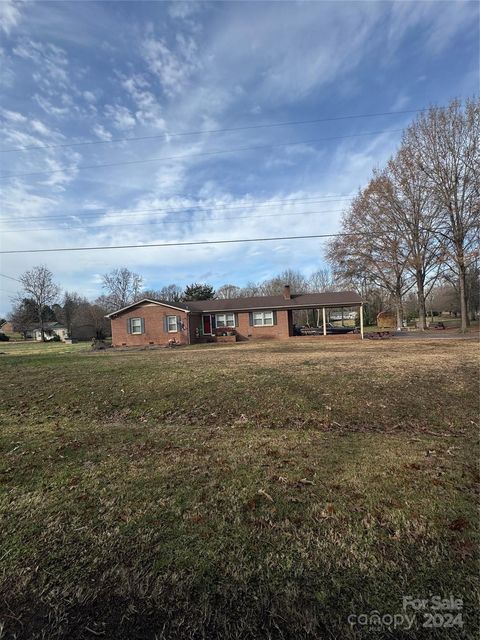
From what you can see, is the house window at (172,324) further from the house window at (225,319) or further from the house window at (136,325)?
the house window at (225,319)

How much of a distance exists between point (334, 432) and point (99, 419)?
4279 mm

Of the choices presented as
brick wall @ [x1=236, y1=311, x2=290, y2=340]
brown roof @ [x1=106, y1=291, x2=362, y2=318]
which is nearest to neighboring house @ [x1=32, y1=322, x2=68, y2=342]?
brown roof @ [x1=106, y1=291, x2=362, y2=318]

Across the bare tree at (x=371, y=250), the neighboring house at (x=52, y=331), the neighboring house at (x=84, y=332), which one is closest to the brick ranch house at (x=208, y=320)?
the bare tree at (x=371, y=250)

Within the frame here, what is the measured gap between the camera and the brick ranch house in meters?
27.7

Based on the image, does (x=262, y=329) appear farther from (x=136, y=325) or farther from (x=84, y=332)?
(x=84, y=332)

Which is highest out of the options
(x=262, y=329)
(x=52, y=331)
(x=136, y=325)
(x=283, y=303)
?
(x=283, y=303)

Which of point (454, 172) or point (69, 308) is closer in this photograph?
point (454, 172)

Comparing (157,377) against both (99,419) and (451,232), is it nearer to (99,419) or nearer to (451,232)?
(99,419)

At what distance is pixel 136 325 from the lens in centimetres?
2834

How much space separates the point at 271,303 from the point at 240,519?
26.8 m

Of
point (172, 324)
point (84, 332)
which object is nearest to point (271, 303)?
point (172, 324)

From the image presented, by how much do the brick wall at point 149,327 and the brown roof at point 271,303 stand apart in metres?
0.43

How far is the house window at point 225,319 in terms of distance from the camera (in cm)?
2930

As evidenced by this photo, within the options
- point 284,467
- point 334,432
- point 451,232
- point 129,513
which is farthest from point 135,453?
point 451,232
